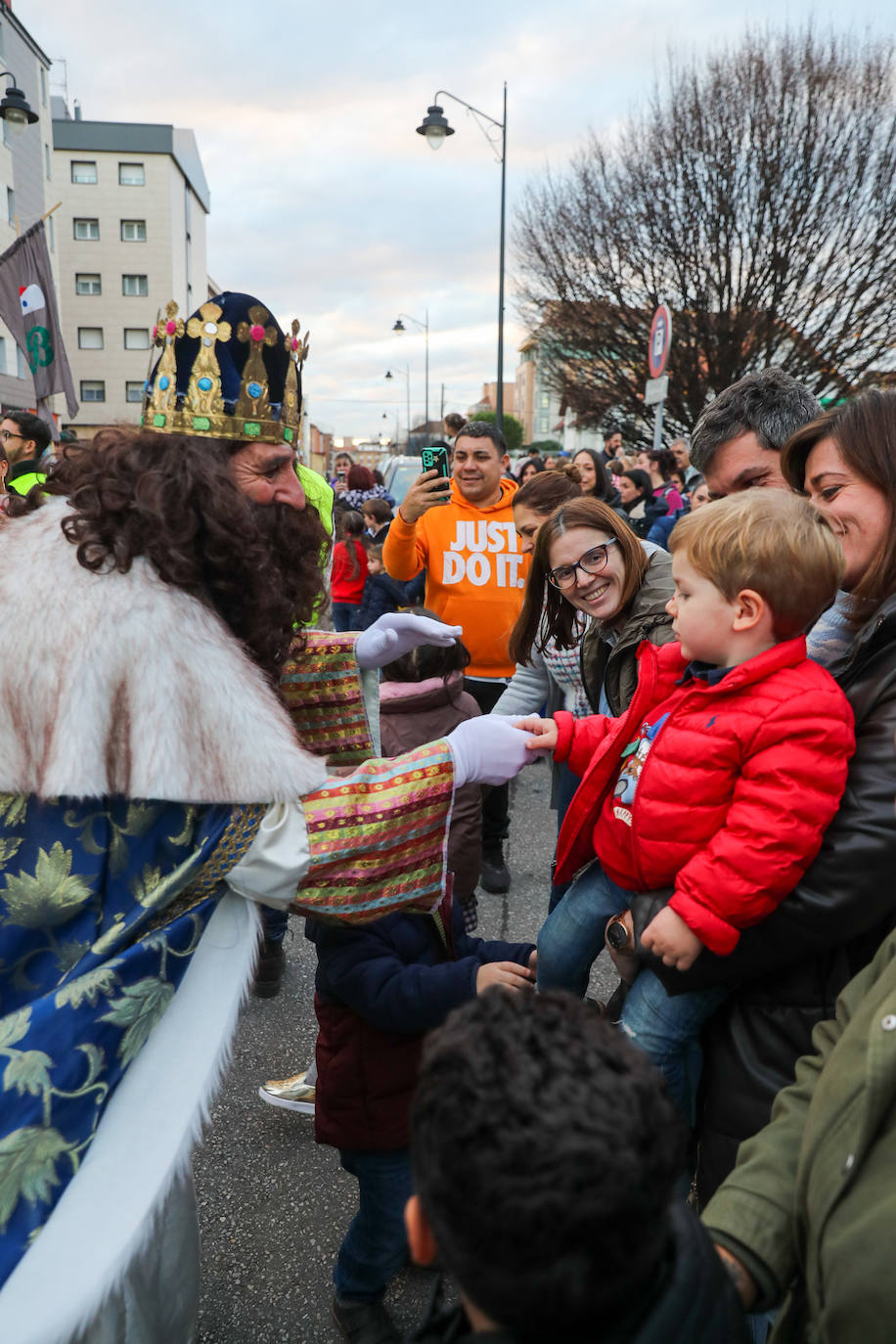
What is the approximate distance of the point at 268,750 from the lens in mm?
1416

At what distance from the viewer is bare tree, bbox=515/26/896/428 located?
1420 cm

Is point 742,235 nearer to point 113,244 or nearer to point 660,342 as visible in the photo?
point 660,342

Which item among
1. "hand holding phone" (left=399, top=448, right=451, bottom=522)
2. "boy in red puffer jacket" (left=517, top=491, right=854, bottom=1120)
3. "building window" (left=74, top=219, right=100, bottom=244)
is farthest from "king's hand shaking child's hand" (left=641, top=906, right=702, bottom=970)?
"building window" (left=74, top=219, right=100, bottom=244)

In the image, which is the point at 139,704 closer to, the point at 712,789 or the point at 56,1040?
the point at 56,1040

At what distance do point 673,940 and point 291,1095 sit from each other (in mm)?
1770

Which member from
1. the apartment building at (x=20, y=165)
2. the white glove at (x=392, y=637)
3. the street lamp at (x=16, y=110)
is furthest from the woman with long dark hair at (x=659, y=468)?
the apartment building at (x=20, y=165)

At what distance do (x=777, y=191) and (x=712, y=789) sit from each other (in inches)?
662

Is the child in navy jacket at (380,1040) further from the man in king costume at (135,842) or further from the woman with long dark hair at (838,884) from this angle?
the woman with long dark hair at (838,884)

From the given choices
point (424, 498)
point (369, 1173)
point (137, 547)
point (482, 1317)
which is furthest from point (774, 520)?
point (424, 498)

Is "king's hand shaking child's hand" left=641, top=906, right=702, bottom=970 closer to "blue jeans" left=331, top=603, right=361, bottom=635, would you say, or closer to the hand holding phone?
the hand holding phone

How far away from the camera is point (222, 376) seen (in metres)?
1.76

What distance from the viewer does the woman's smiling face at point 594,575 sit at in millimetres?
2549

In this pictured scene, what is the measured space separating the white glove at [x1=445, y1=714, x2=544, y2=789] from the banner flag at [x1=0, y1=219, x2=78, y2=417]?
9.16 meters

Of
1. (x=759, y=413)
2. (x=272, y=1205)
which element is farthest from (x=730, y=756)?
(x=272, y=1205)
